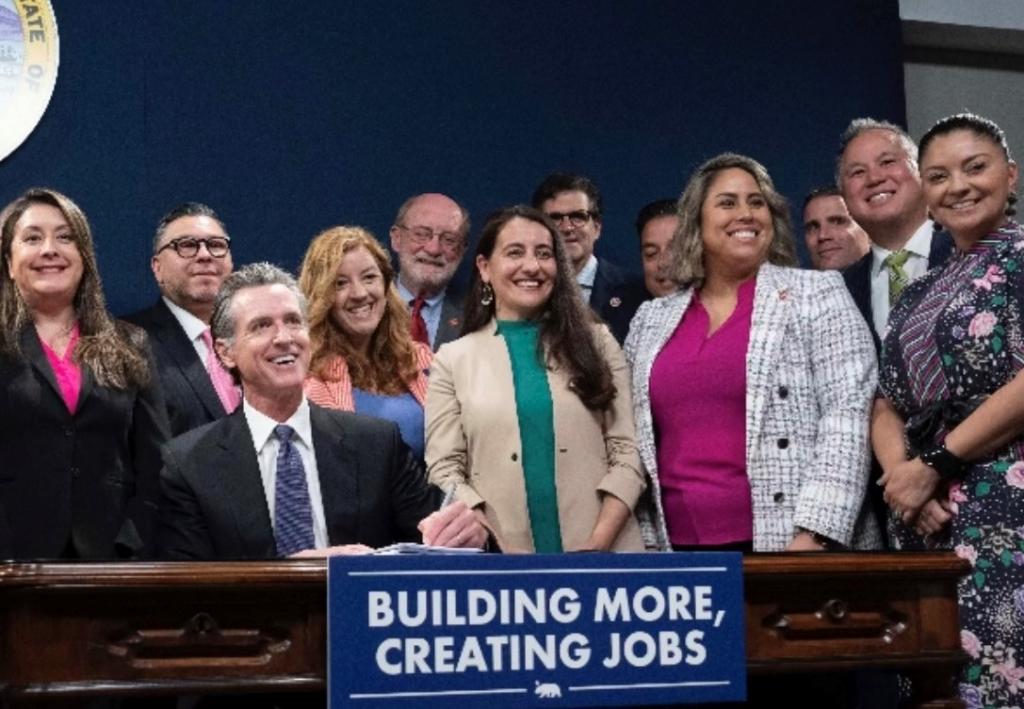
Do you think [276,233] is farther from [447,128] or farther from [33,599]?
[33,599]

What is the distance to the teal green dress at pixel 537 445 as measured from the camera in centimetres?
333

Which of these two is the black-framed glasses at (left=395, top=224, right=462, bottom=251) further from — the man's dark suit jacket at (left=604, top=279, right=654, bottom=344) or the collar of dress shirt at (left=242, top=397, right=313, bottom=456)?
the collar of dress shirt at (left=242, top=397, right=313, bottom=456)

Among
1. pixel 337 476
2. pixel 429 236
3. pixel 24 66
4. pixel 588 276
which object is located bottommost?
pixel 337 476

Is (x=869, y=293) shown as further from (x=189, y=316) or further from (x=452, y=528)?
(x=189, y=316)

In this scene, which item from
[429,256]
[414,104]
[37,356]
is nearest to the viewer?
[37,356]

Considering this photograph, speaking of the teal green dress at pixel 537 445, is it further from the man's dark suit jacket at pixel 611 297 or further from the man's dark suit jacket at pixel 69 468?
the man's dark suit jacket at pixel 611 297

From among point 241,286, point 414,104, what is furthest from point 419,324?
point 241,286

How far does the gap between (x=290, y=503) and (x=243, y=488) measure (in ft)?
0.29

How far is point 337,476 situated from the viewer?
9.57 feet

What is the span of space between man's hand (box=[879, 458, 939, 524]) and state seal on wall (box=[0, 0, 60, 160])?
2.85 m

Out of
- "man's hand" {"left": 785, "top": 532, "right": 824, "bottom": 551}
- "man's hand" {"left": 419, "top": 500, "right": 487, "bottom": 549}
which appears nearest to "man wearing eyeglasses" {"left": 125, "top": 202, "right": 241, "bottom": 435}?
"man's hand" {"left": 419, "top": 500, "right": 487, "bottom": 549}

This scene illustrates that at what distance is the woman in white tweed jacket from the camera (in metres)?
3.12

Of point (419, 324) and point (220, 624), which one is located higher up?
point (419, 324)

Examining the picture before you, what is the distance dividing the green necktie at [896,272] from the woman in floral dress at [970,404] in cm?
49
